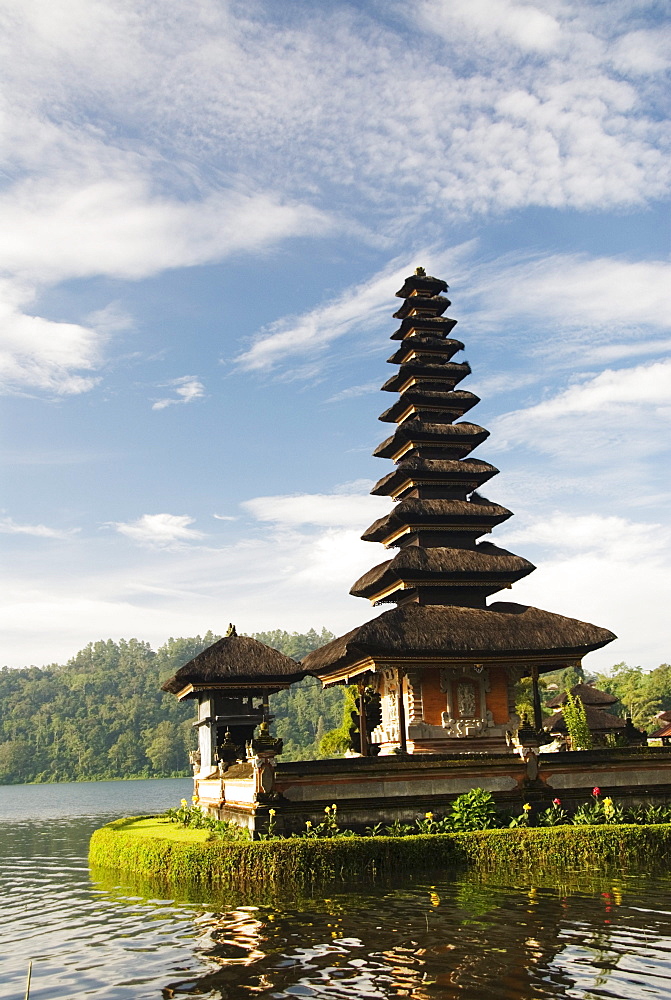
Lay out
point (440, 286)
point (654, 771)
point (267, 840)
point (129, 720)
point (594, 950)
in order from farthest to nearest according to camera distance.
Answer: point (129, 720) → point (440, 286) → point (654, 771) → point (267, 840) → point (594, 950)

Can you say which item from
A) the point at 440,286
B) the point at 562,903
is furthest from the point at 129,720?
the point at 562,903

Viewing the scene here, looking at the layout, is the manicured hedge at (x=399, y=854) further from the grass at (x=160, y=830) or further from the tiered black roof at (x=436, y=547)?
the tiered black roof at (x=436, y=547)

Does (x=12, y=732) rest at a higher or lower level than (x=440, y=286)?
lower

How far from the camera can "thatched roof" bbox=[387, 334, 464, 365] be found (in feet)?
110

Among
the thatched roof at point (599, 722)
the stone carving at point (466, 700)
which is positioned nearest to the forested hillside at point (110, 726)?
the thatched roof at point (599, 722)

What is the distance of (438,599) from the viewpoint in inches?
1110

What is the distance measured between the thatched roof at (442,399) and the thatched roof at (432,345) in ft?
5.21

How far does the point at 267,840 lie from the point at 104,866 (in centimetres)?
758

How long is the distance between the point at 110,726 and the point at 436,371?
12004 centimetres

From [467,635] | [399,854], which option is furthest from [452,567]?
[399,854]

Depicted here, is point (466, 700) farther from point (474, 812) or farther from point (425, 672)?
point (474, 812)

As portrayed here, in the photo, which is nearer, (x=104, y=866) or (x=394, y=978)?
(x=394, y=978)

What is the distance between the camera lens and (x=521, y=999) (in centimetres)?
1029

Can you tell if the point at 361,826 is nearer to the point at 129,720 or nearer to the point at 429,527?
the point at 429,527
